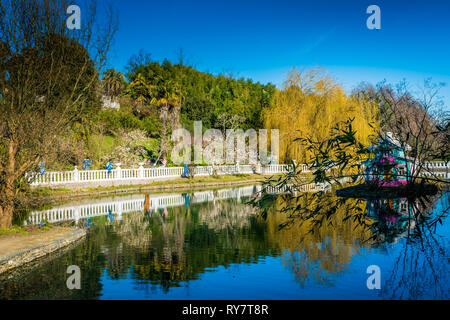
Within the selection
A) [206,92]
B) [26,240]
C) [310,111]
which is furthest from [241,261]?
[206,92]

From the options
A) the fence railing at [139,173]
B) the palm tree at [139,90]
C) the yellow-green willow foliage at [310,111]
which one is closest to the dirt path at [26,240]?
the fence railing at [139,173]

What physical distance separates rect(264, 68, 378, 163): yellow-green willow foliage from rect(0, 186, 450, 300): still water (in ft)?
63.7

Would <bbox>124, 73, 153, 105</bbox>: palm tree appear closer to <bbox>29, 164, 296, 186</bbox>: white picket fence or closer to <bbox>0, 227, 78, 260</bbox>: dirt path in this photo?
<bbox>29, 164, 296, 186</bbox>: white picket fence

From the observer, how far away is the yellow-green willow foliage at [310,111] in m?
34.8

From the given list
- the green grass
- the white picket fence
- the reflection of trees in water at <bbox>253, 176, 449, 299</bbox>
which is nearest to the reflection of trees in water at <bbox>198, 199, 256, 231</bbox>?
the reflection of trees in water at <bbox>253, 176, 449, 299</bbox>

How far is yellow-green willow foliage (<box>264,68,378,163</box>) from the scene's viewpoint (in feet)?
114

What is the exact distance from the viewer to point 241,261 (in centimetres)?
969

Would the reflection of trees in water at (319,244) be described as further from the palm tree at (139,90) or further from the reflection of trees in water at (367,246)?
the palm tree at (139,90)

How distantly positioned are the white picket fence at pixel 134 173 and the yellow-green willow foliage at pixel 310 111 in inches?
127

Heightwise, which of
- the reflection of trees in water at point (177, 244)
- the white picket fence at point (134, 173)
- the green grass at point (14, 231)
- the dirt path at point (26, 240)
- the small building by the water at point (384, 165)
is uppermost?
the small building by the water at point (384, 165)

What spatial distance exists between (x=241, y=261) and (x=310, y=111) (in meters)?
28.2
